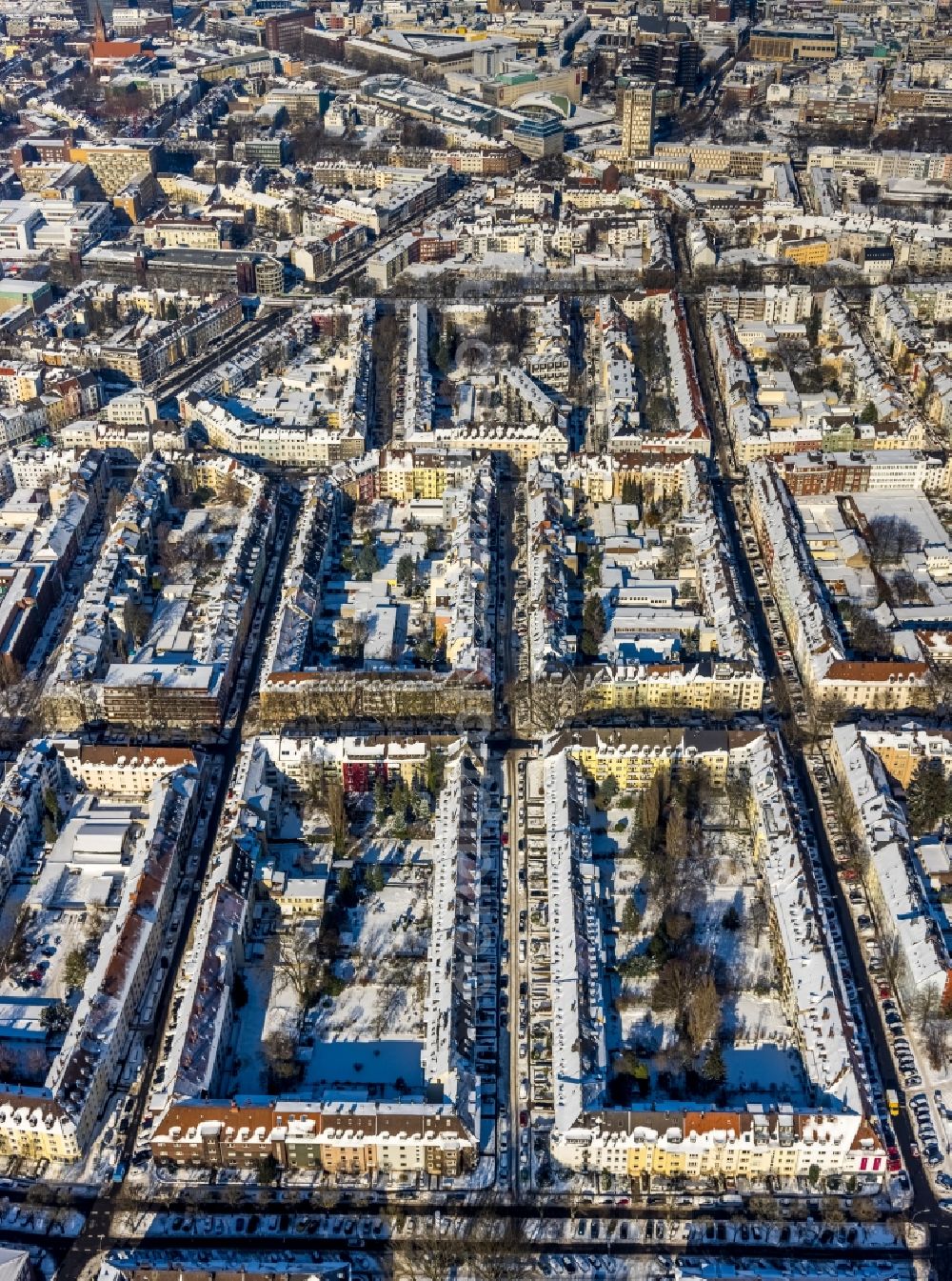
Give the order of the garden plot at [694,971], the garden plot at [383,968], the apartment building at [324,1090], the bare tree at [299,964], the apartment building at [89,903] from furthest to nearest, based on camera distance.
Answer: the bare tree at [299,964]
the garden plot at [383,968]
the garden plot at [694,971]
the apartment building at [89,903]
the apartment building at [324,1090]

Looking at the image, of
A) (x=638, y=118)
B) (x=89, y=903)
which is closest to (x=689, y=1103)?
(x=89, y=903)

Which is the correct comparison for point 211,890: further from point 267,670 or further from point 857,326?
point 857,326

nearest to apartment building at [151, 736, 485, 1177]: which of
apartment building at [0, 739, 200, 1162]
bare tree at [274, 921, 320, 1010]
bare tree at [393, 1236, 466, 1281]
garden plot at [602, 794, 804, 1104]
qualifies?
bare tree at [274, 921, 320, 1010]

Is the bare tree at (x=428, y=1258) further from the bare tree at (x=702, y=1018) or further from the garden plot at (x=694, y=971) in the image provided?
the bare tree at (x=702, y=1018)

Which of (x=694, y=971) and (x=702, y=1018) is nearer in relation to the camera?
(x=702, y=1018)

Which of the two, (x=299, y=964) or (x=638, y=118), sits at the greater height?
(x=638, y=118)

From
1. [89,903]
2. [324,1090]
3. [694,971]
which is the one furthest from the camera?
[89,903]

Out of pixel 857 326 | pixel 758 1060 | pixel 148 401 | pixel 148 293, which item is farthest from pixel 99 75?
pixel 758 1060

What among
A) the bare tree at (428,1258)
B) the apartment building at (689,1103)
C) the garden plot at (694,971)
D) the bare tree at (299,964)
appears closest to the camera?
the bare tree at (428,1258)

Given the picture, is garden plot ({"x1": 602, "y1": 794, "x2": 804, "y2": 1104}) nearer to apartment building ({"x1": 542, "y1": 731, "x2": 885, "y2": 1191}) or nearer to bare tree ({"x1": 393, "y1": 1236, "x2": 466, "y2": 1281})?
apartment building ({"x1": 542, "y1": 731, "x2": 885, "y2": 1191})

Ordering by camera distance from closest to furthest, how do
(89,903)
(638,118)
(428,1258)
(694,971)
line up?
(428,1258) → (694,971) → (89,903) → (638,118)

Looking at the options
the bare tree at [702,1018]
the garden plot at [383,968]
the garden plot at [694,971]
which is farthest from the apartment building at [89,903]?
the bare tree at [702,1018]

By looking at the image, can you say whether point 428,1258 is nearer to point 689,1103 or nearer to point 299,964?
point 689,1103
